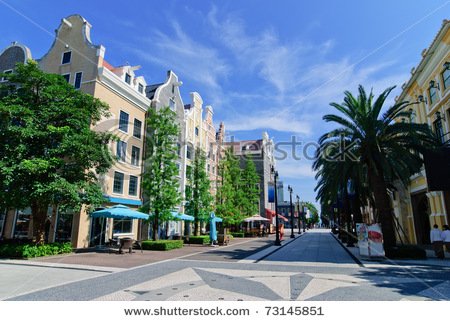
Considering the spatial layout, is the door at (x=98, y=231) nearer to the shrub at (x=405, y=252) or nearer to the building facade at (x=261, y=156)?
the shrub at (x=405, y=252)

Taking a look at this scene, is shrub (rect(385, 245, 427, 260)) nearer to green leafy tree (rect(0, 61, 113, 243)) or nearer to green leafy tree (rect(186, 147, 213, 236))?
green leafy tree (rect(0, 61, 113, 243))

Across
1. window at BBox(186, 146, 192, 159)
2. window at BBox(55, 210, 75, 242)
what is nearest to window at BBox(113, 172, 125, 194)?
window at BBox(55, 210, 75, 242)

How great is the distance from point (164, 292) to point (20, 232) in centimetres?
2222

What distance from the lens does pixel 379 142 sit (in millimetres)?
17000

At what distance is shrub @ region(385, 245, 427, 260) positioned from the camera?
14.9 m

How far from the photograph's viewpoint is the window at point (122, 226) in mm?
24750

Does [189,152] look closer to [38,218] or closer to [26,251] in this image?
[38,218]

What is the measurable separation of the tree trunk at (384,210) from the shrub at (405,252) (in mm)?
353

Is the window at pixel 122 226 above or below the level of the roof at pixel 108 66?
below

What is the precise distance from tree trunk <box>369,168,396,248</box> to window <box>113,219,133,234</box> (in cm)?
2052

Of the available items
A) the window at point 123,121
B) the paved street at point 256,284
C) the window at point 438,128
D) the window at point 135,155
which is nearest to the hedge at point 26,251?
the paved street at point 256,284
